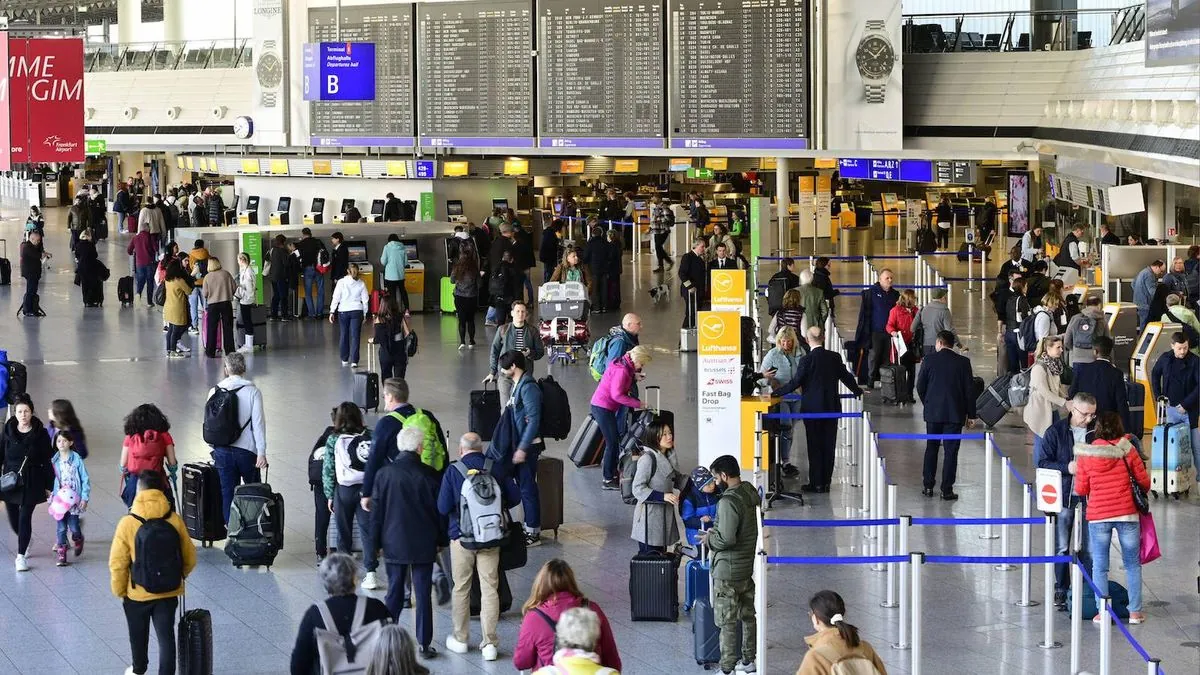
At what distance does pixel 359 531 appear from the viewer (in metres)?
11.3

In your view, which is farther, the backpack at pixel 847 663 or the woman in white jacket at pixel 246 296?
the woman in white jacket at pixel 246 296

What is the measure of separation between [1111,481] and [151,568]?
17.5 feet

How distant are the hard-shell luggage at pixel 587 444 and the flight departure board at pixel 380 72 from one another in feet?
52.7

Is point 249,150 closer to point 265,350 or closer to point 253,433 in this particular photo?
point 265,350

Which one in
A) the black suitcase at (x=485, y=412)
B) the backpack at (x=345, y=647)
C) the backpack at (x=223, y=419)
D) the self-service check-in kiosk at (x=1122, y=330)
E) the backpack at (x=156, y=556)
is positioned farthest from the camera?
the self-service check-in kiosk at (x=1122, y=330)

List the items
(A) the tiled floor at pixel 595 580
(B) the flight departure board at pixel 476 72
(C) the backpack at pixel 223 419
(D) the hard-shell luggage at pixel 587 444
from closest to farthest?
(A) the tiled floor at pixel 595 580, (C) the backpack at pixel 223 419, (D) the hard-shell luggage at pixel 587 444, (B) the flight departure board at pixel 476 72

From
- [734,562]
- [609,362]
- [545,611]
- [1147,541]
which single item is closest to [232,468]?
[609,362]

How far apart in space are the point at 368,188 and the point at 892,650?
1032 inches

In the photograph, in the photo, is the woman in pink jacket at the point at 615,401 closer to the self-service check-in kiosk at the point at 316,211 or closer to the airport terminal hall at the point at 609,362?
the airport terminal hall at the point at 609,362

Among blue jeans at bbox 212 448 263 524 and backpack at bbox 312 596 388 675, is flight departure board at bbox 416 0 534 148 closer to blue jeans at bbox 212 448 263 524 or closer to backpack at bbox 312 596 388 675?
blue jeans at bbox 212 448 263 524

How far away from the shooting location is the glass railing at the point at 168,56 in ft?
116

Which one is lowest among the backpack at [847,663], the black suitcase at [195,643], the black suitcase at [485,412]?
the black suitcase at [195,643]

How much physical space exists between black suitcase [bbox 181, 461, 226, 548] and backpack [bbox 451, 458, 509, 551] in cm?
296

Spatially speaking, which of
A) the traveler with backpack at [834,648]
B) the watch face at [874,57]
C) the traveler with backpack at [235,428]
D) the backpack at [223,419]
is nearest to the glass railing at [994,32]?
the watch face at [874,57]
